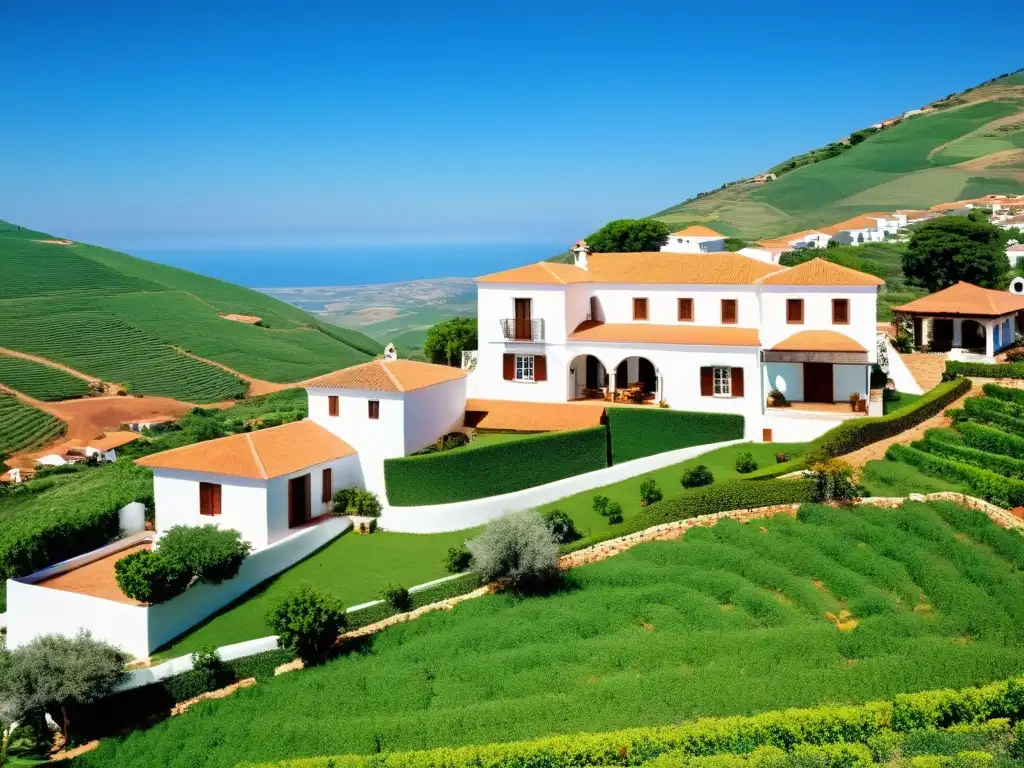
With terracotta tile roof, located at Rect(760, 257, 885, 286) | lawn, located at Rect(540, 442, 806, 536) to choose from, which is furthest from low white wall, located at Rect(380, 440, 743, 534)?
terracotta tile roof, located at Rect(760, 257, 885, 286)

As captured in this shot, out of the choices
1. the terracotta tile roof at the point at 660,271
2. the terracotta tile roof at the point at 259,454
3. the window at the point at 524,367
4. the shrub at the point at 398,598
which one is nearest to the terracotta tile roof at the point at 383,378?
the terracotta tile roof at the point at 259,454

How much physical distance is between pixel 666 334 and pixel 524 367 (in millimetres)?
5803

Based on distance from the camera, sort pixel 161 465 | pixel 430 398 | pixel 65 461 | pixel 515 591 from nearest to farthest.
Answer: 1. pixel 515 591
2. pixel 161 465
3. pixel 430 398
4. pixel 65 461

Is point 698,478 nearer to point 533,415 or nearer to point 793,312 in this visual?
point 533,415

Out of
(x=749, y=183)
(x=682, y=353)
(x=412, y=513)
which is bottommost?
(x=412, y=513)

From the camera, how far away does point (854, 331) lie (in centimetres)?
3584

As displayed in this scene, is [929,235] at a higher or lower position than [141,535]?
higher

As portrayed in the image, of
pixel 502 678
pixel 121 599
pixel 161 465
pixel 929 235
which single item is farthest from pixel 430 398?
pixel 929 235

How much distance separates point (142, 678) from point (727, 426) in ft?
67.6

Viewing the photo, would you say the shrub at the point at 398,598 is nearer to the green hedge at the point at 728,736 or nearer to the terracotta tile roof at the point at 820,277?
the green hedge at the point at 728,736

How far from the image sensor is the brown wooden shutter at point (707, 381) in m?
36.0

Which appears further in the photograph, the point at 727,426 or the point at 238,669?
the point at 727,426

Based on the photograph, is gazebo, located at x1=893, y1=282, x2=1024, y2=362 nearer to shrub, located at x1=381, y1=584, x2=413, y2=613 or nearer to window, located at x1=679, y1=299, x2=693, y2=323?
window, located at x1=679, y1=299, x2=693, y2=323

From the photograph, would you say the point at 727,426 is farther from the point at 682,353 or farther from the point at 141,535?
the point at 141,535
